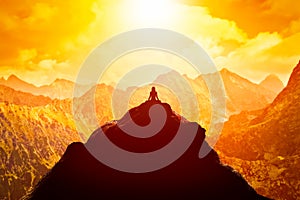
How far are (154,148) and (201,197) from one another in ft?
55.7

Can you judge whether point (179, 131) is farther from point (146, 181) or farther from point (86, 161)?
point (86, 161)

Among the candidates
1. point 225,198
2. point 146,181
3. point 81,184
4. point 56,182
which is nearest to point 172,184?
point 146,181

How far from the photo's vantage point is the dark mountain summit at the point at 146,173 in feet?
263

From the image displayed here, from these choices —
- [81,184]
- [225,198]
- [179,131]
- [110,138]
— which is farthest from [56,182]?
[225,198]

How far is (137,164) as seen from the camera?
85.4 metres

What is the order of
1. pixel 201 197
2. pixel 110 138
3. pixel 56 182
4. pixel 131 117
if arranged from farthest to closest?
pixel 131 117
pixel 110 138
pixel 56 182
pixel 201 197

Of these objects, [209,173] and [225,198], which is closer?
[225,198]

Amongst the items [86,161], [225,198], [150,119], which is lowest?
[225,198]

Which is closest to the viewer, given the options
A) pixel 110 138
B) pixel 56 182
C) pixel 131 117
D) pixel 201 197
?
pixel 201 197

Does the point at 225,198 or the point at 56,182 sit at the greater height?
the point at 56,182

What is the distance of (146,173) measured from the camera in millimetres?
83688

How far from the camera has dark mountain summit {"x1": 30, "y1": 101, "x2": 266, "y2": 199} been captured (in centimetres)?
8025

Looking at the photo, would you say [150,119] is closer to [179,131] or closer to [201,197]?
[179,131]

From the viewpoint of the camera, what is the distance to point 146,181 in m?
82.1
